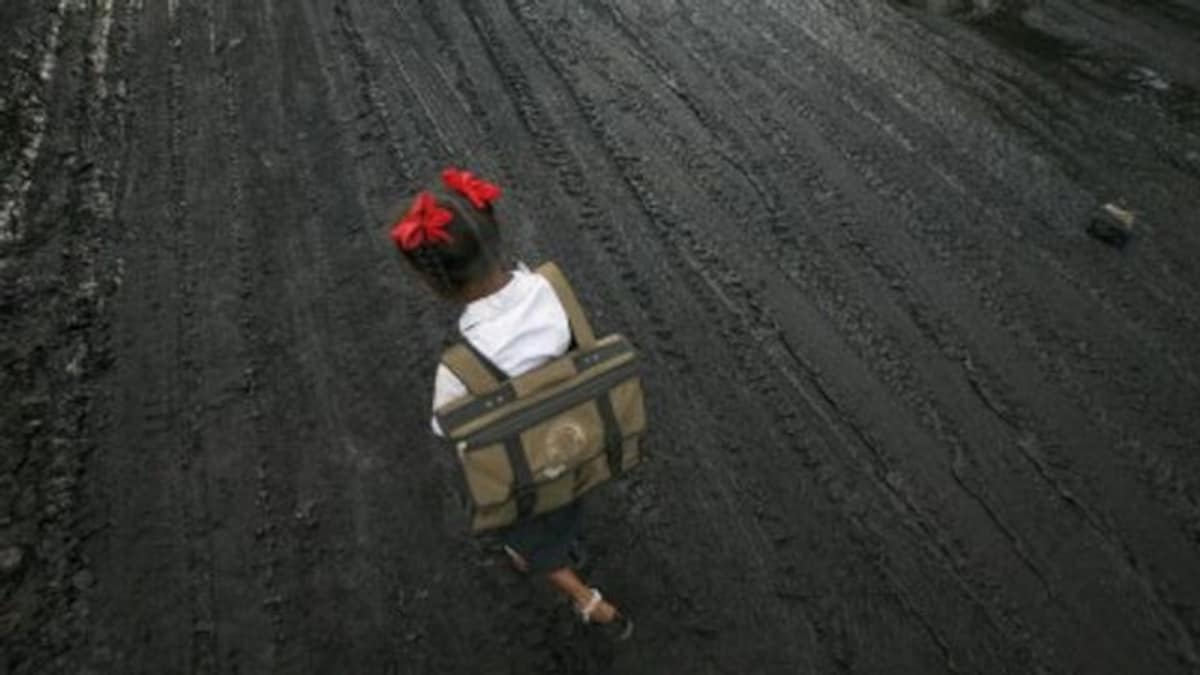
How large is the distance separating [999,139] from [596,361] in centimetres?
428

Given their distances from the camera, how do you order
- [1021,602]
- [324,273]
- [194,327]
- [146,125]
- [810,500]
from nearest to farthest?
[1021,602] < [810,500] < [194,327] < [324,273] < [146,125]

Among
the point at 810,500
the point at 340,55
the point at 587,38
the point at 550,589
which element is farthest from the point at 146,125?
Result: the point at 810,500

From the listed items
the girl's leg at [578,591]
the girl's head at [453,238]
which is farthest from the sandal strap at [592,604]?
the girl's head at [453,238]

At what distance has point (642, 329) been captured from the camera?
4527 millimetres

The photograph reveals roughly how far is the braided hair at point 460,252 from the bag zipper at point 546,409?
15.2 inches

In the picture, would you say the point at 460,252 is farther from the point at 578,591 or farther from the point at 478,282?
the point at 578,591

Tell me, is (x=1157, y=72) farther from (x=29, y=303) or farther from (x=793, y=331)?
(x=29, y=303)

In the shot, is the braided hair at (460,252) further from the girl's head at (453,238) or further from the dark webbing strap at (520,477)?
the dark webbing strap at (520,477)

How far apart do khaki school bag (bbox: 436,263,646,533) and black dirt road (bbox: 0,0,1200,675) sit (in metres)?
0.93

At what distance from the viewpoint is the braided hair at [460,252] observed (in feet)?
7.91

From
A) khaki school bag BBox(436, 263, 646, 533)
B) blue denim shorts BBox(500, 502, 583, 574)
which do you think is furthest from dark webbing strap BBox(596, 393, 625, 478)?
blue denim shorts BBox(500, 502, 583, 574)

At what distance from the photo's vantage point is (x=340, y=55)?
6324mm

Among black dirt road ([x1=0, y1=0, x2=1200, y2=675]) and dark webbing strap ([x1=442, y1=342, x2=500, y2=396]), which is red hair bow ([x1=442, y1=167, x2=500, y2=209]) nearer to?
dark webbing strap ([x1=442, y1=342, x2=500, y2=396])

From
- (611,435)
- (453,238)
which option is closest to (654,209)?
(611,435)
